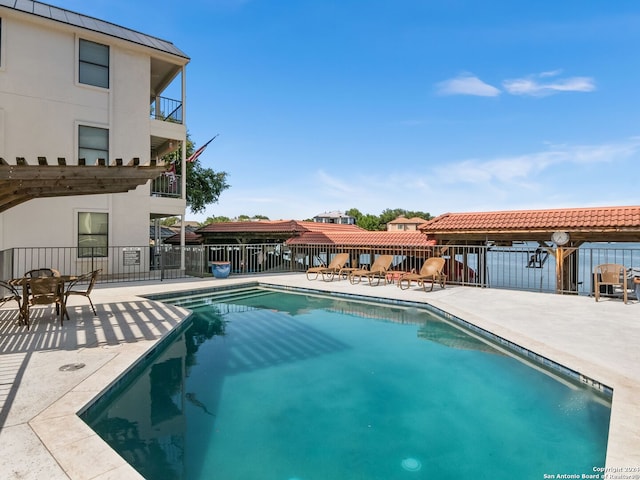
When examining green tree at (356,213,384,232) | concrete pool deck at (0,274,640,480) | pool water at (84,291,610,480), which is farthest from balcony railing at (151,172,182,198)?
green tree at (356,213,384,232)

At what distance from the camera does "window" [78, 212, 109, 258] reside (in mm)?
12406

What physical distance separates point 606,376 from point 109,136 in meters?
15.0

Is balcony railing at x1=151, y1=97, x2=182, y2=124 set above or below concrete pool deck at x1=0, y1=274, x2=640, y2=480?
above

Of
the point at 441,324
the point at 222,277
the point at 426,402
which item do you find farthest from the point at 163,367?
the point at 222,277

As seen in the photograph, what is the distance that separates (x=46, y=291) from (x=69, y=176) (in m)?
2.43

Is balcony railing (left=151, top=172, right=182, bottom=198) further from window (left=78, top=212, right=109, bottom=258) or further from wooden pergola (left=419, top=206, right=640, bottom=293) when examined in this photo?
wooden pergola (left=419, top=206, right=640, bottom=293)

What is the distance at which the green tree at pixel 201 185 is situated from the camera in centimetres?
2606

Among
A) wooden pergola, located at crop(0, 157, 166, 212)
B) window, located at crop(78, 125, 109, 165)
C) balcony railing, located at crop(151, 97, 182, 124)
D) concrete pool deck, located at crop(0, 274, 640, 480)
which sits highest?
balcony railing, located at crop(151, 97, 182, 124)

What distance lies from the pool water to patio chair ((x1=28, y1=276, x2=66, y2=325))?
2.27 m

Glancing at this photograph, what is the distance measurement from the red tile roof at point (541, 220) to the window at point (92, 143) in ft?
39.8

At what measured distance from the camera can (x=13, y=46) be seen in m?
11.3

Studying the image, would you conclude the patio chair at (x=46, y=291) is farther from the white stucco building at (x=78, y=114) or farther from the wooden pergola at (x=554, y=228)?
the wooden pergola at (x=554, y=228)

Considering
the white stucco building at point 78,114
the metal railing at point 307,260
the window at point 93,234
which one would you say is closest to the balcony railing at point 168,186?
the white stucco building at point 78,114

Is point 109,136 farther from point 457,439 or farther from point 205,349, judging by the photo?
point 457,439
